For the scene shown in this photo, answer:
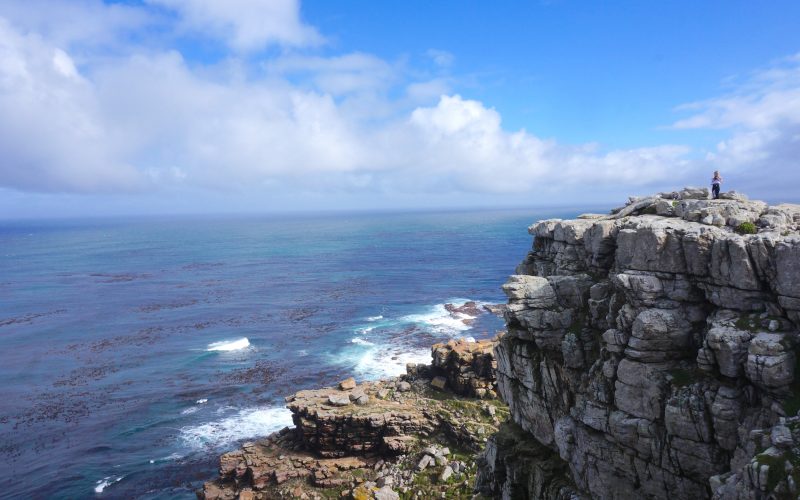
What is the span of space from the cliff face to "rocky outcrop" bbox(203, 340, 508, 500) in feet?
60.1

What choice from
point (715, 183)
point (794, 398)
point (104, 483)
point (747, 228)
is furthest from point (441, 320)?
point (794, 398)

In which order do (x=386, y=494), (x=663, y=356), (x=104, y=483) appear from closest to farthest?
(x=663, y=356) < (x=386, y=494) < (x=104, y=483)

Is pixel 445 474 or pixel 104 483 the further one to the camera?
pixel 104 483

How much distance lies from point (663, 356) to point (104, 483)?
57216mm

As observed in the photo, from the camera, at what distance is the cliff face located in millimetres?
19750

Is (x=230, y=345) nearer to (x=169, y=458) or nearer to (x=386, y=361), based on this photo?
(x=386, y=361)

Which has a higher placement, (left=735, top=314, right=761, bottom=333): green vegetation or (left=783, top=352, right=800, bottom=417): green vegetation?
(left=735, top=314, right=761, bottom=333): green vegetation

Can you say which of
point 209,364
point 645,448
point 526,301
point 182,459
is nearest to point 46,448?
point 182,459

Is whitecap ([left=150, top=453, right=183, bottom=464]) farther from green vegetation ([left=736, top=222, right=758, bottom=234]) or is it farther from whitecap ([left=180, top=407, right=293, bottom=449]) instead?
green vegetation ([left=736, top=222, right=758, bottom=234])

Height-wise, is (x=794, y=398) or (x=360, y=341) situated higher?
(x=794, y=398)

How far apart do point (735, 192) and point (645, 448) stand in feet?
56.3

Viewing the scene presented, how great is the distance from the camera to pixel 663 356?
2312 cm

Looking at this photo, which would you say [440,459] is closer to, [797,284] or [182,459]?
[182,459]

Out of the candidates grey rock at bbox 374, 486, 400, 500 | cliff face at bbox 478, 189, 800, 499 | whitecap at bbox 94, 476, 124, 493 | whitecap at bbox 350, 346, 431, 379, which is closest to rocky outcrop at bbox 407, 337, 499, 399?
Answer: whitecap at bbox 350, 346, 431, 379
